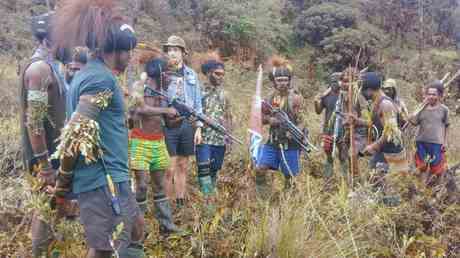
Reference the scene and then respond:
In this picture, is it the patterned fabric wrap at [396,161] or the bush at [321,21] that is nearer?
the patterned fabric wrap at [396,161]

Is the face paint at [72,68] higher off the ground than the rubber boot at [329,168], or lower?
higher

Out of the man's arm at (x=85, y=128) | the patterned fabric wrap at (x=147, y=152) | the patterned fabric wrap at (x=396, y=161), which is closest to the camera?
the man's arm at (x=85, y=128)

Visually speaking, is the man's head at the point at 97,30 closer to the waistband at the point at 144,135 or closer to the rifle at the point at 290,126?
the waistband at the point at 144,135

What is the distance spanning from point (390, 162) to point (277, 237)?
1.88 m

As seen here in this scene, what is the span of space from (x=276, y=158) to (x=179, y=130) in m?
1.29

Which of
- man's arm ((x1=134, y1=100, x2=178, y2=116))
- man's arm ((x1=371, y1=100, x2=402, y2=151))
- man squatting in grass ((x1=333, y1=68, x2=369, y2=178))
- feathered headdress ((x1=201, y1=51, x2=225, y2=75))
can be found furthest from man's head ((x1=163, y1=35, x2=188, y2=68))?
man's arm ((x1=371, y1=100, x2=402, y2=151))

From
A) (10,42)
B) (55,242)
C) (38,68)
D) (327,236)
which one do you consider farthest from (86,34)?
(10,42)

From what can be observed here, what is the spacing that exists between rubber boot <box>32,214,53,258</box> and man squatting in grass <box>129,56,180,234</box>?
0.91 m

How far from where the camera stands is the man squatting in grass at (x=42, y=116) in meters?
3.05

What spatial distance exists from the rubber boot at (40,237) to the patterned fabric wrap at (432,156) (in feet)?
14.4

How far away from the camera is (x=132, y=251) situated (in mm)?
2936

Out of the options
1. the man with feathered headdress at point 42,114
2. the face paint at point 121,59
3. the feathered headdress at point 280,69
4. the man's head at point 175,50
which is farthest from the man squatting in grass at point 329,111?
the face paint at point 121,59

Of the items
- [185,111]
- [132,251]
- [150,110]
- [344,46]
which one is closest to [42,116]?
[132,251]

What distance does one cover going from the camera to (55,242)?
3248mm
